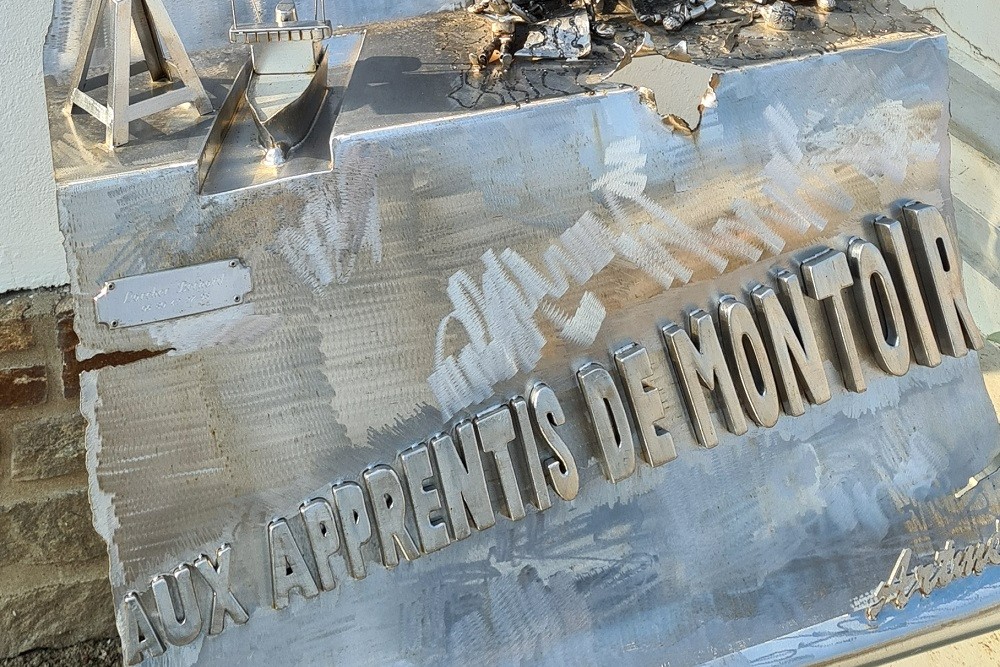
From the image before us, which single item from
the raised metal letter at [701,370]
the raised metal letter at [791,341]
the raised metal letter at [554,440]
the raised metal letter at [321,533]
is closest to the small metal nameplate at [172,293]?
the raised metal letter at [321,533]

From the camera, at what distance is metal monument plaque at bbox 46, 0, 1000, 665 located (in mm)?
848

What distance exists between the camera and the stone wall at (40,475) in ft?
4.13

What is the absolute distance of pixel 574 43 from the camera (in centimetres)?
100

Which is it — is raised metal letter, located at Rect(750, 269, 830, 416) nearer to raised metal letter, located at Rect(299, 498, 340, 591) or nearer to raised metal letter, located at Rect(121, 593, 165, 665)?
raised metal letter, located at Rect(299, 498, 340, 591)

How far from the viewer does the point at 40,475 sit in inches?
50.3

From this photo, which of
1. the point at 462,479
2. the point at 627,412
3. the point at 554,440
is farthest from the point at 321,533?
the point at 627,412

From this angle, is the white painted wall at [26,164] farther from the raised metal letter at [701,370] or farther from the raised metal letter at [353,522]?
the raised metal letter at [701,370]

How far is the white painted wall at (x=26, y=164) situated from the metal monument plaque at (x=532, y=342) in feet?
1.05

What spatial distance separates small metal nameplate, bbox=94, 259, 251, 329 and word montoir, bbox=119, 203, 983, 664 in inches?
10.0

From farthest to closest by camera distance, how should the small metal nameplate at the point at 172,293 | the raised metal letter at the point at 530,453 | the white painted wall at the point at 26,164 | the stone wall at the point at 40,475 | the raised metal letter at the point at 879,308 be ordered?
the stone wall at the point at 40,475, the white painted wall at the point at 26,164, the raised metal letter at the point at 879,308, the raised metal letter at the point at 530,453, the small metal nameplate at the point at 172,293

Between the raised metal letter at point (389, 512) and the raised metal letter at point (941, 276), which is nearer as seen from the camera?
the raised metal letter at point (389, 512)

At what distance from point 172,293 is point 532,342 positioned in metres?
0.40
